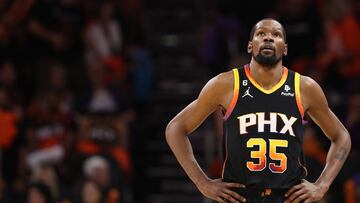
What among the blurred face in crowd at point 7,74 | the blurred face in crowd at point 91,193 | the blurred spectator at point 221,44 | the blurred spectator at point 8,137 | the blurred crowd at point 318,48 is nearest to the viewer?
the blurred face in crowd at point 91,193

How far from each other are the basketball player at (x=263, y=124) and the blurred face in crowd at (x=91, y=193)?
3.71m

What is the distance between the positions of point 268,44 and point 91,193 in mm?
4312

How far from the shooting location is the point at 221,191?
6.15m

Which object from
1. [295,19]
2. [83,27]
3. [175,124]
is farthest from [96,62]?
[175,124]

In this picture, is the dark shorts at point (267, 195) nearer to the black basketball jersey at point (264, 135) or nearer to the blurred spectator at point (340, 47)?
the black basketball jersey at point (264, 135)

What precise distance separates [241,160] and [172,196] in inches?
238

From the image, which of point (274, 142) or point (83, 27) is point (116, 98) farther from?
point (274, 142)

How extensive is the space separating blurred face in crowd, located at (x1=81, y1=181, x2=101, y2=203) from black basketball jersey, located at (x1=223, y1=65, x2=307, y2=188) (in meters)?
3.89

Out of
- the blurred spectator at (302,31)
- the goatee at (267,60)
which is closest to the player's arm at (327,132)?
the goatee at (267,60)

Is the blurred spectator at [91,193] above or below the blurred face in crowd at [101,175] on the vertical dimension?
below

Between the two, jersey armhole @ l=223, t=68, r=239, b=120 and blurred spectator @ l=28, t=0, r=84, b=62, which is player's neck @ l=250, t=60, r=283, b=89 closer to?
jersey armhole @ l=223, t=68, r=239, b=120

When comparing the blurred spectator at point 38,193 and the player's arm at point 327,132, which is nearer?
the player's arm at point 327,132

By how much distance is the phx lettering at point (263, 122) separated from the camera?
6.05 metres

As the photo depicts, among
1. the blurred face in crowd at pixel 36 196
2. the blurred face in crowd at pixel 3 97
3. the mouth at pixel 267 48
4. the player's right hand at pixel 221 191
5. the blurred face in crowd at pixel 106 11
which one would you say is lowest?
the blurred face in crowd at pixel 36 196
